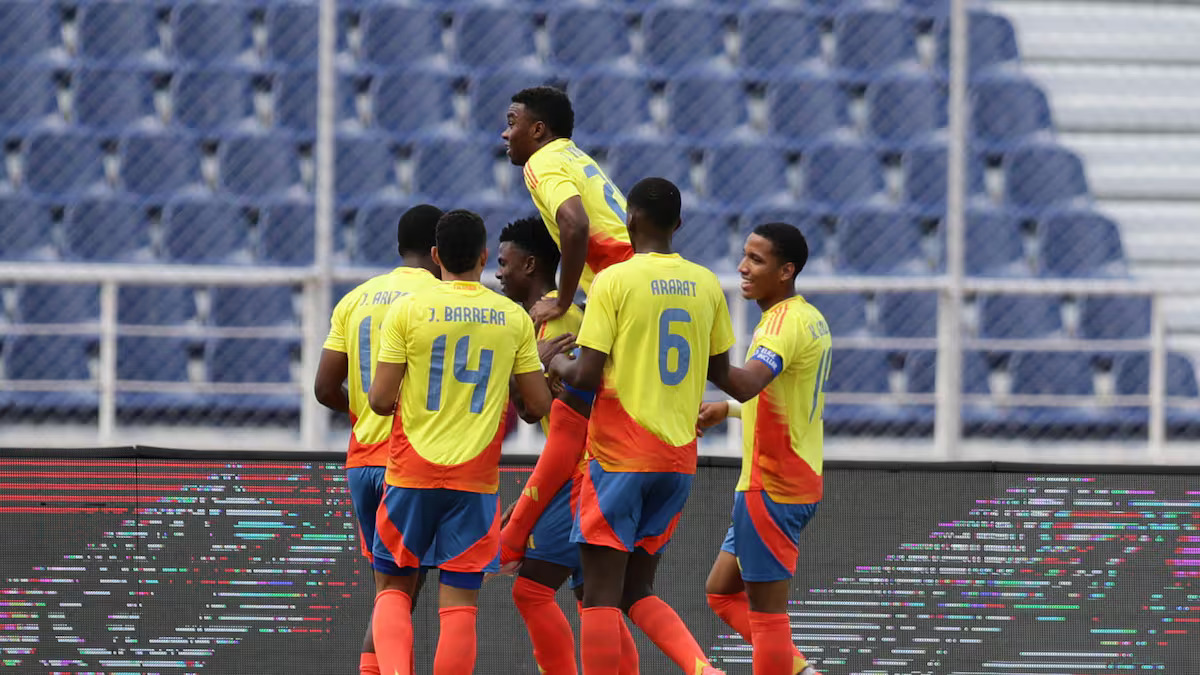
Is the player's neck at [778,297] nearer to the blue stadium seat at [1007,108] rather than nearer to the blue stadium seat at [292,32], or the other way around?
the blue stadium seat at [1007,108]

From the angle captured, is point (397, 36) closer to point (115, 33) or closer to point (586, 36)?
point (586, 36)

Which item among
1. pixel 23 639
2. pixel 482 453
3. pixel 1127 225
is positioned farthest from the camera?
pixel 1127 225

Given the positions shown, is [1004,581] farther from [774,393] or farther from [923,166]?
[923,166]

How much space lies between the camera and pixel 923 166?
32.5 feet

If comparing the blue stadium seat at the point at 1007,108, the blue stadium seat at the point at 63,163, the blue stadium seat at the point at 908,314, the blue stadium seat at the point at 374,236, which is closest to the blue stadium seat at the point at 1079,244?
the blue stadium seat at the point at 1007,108

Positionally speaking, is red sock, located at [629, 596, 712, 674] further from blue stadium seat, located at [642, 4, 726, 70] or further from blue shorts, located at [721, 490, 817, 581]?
blue stadium seat, located at [642, 4, 726, 70]

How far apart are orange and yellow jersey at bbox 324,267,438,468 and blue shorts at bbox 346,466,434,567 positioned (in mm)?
23

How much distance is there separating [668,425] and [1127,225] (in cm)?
714

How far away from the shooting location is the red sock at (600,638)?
4121 mm

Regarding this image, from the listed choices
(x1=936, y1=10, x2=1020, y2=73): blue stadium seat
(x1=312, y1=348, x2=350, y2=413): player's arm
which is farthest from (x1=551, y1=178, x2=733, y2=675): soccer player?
(x1=936, y1=10, x2=1020, y2=73): blue stadium seat

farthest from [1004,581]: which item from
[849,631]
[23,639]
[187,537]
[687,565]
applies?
[23,639]

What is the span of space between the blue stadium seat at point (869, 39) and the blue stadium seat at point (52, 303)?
508cm

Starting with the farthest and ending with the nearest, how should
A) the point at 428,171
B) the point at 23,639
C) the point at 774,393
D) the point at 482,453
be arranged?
the point at 428,171, the point at 23,639, the point at 774,393, the point at 482,453

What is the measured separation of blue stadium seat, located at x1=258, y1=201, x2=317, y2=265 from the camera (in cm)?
948
